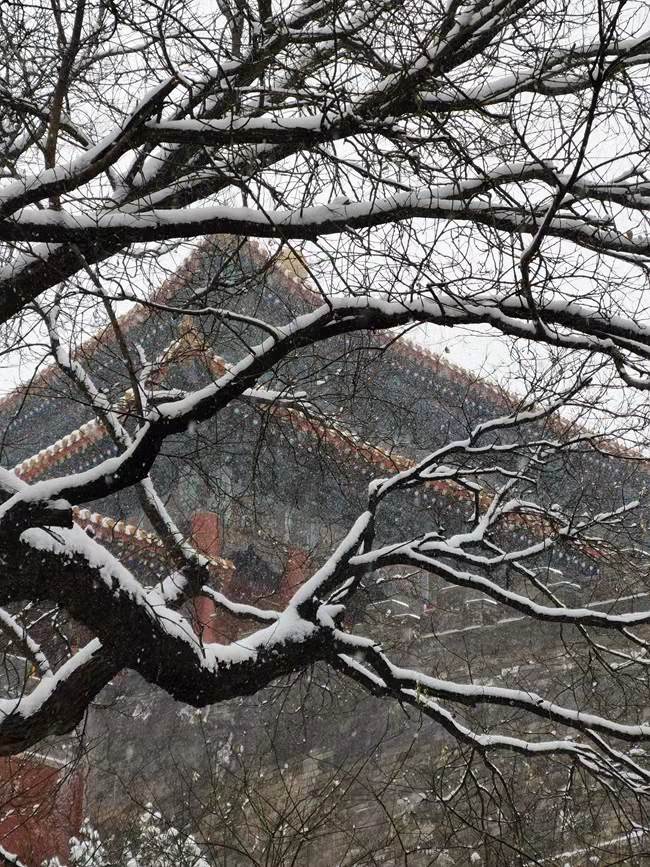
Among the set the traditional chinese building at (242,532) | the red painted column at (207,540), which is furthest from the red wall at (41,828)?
the red painted column at (207,540)

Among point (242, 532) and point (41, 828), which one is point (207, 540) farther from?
point (41, 828)

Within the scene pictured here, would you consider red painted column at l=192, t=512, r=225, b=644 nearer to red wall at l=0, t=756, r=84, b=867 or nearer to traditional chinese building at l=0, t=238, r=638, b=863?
traditional chinese building at l=0, t=238, r=638, b=863

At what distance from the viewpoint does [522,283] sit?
2480mm

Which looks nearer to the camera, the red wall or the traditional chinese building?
the red wall

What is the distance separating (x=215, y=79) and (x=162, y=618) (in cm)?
182

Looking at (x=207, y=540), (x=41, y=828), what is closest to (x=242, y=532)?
(x=207, y=540)

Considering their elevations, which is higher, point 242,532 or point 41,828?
point 242,532

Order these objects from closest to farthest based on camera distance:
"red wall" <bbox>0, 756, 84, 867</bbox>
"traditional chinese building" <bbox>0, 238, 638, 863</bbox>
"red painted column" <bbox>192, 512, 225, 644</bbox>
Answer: "red wall" <bbox>0, 756, 84, 867</bbox> → "traditional chinese building" <bbox>0, 238, 638, 863</bbox> → "red painted column" <bbox>192, 512, 225, 644</bbox>

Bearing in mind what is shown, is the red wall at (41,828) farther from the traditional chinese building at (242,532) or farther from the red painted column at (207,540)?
the red painted column at (207,540)

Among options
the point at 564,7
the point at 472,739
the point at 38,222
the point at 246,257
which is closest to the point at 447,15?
the point at 564,7

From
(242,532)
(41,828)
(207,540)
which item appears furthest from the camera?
(242,532)

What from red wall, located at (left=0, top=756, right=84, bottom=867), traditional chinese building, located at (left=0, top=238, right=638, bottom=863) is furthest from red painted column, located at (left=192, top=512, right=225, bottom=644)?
red wall, located at (left=0, top=756, right=84, bottom=867)

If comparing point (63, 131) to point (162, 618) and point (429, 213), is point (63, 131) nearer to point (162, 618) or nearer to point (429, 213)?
point (429, 213)

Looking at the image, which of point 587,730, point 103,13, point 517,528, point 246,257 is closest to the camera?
point 103,13
